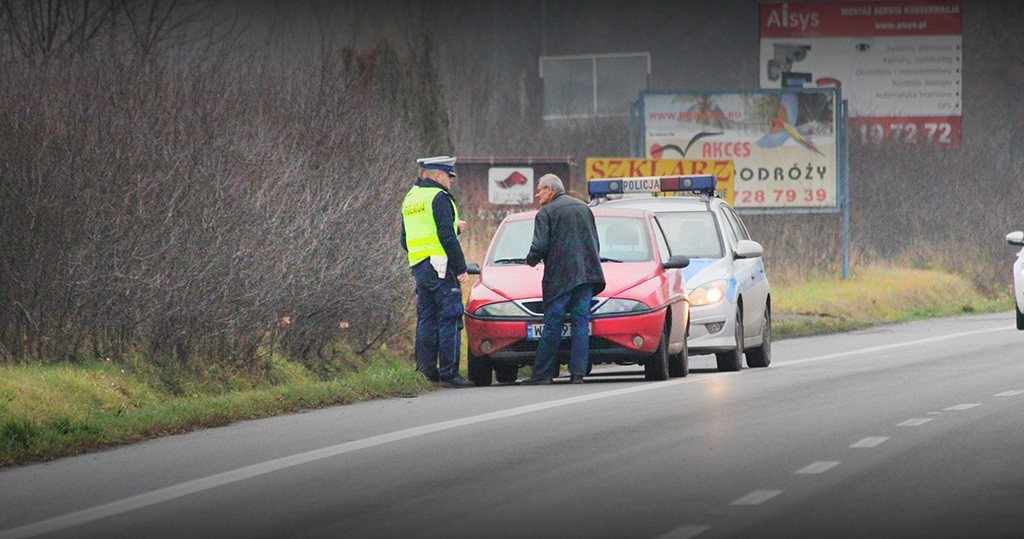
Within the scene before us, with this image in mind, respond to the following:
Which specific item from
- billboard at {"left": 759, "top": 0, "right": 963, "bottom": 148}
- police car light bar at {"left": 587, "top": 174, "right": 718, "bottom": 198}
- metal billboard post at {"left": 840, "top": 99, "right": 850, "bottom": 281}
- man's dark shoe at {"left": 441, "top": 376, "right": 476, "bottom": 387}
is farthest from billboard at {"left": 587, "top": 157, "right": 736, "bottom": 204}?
billboard at {"left": 759, "top": 0, "right": 963, "bottom": 148}

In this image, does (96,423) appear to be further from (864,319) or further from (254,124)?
(864,319)

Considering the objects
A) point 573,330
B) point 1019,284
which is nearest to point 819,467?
point 573,330

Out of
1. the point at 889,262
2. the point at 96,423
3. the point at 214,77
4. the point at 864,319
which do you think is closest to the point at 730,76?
the point at 889,262

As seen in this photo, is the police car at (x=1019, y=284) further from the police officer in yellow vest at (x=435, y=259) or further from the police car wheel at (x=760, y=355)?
the police officer in yellow vest at (x=435, y=259)

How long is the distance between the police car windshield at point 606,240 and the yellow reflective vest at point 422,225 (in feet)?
4.75

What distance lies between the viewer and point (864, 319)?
34.6 metres

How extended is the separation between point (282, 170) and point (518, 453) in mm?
6688

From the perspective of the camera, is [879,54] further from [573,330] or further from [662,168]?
[573,330]

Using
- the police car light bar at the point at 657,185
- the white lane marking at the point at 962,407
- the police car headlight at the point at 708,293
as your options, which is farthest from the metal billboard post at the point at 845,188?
the white lane marking at the point at 962,407

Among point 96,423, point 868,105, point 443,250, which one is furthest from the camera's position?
point 868,105

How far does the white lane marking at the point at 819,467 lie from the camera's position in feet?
38.5

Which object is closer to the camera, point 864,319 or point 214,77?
point 214,77

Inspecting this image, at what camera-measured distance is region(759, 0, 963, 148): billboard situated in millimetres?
64125

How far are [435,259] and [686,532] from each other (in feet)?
29.1
